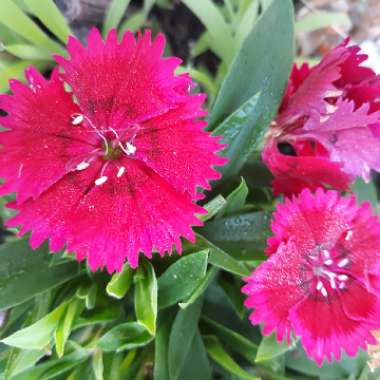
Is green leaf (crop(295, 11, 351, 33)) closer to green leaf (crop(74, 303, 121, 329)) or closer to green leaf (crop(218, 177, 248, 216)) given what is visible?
green leaf (crop(218, 177, 248, 216))

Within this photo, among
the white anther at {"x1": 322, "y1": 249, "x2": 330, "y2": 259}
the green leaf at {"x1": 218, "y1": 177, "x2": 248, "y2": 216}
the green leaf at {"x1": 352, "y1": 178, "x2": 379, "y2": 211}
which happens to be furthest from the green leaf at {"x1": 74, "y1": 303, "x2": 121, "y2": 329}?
the green leaf at {"x1": 352, "y1": 178, "x2": 379, "y2": 211}

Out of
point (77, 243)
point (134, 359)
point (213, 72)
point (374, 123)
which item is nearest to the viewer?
point (77, 243)

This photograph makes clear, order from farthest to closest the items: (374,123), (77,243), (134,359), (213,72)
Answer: (213,72), (134,359), (374,123), (77,243)

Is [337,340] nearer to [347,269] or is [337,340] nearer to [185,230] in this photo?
[347,269]

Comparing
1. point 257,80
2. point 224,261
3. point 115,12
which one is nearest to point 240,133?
point 257,80

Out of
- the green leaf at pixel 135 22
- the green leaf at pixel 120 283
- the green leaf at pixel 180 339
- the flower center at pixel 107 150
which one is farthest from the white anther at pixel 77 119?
the green leaf at pixel 135 22

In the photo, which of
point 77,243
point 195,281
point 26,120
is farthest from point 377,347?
point 26,120

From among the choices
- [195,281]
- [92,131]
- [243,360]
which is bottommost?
[243,360]
